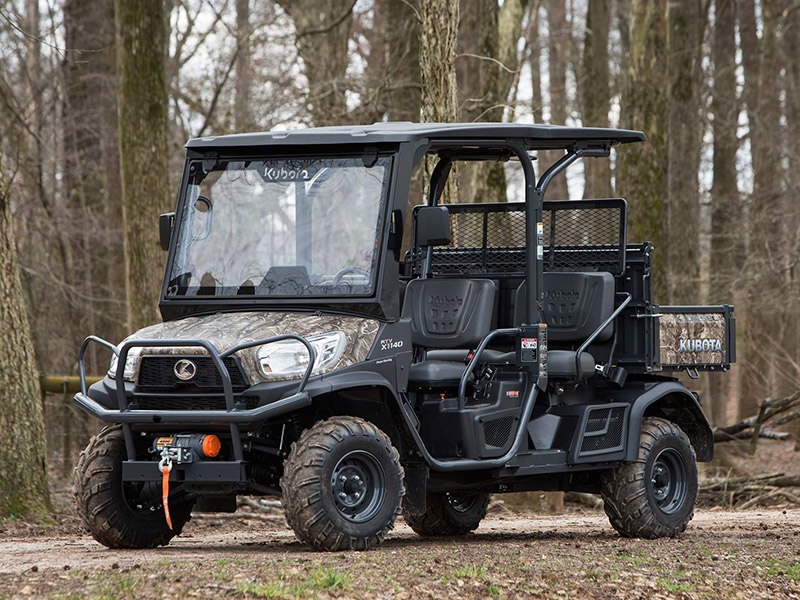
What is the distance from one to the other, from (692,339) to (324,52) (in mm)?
13261

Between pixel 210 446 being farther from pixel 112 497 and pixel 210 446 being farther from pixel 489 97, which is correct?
pixel 489 97

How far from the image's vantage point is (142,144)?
14.1 meters

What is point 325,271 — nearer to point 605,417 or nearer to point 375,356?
point 375,356

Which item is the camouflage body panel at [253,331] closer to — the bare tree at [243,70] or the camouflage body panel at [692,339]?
the camouflage body panel at [692,339]

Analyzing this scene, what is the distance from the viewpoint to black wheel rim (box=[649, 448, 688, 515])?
948cm

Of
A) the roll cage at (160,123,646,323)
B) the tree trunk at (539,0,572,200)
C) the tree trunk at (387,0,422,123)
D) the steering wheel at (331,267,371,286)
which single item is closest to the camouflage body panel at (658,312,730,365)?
the roll cage at (160,123,646,323)

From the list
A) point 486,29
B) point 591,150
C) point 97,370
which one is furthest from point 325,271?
point 97,370

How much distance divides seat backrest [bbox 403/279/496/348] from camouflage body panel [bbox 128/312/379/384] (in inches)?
47.8

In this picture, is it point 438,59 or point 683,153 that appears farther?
point 683,153

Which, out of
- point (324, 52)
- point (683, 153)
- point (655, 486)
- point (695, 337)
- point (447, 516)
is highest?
point (324, 52)

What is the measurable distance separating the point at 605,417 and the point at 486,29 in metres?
9.14

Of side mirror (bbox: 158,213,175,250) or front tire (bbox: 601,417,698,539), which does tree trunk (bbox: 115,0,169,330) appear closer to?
side mirror (bbox: 158,213,175,250)

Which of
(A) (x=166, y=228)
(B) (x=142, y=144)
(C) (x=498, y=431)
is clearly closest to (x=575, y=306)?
(C) (x=498, y=431)

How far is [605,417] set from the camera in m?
9.10
